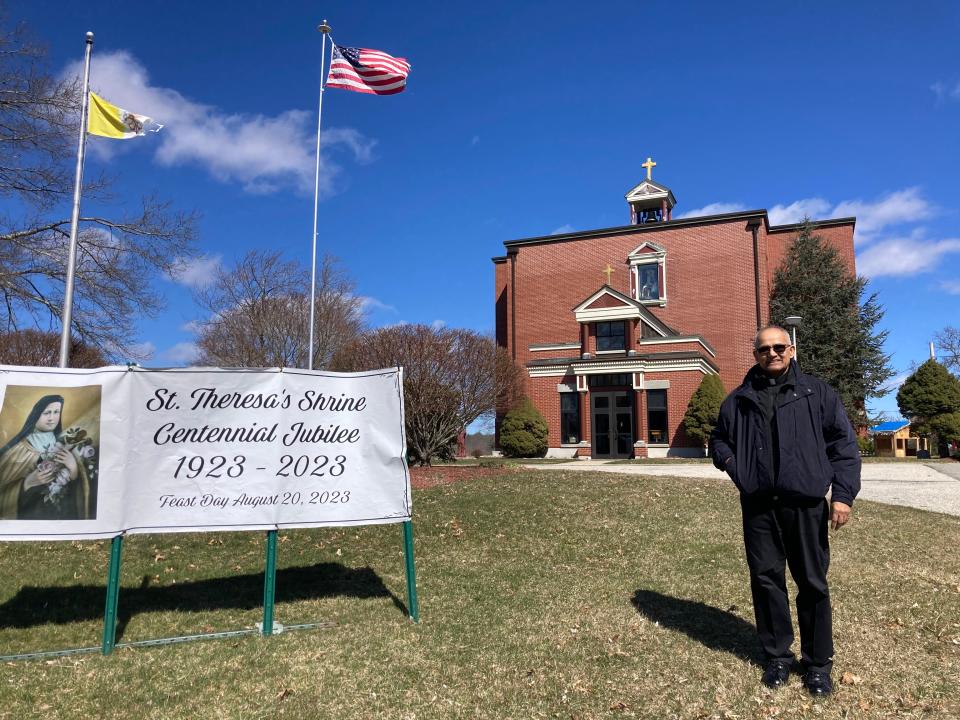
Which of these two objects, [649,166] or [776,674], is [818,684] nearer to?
[776,674]

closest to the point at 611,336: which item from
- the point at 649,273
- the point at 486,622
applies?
the point at 649,273

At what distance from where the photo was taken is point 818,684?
4.04 meters

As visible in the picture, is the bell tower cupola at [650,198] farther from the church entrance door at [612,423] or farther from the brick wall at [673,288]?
the church entrance door at [612,423]

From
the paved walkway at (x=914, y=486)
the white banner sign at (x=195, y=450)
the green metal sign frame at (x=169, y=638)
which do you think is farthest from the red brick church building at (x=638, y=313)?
the white banner sign at (x=195, y=450)

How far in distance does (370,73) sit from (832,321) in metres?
25.4

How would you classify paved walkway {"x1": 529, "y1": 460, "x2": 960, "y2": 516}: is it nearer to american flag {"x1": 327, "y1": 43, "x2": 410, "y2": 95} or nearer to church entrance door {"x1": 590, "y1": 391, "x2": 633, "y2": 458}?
church entrance door {"x1": 590, "y1": 391, "x2": 633, "y2": 458}

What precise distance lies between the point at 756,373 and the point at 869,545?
5.35 meters

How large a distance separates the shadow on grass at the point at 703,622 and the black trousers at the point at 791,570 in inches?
18.3

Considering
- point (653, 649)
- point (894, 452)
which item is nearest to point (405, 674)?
point (653, 649)

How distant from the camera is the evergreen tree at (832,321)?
3309 centimetres

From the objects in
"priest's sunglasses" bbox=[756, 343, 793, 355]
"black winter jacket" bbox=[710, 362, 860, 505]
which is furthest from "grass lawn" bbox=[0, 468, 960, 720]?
"priest's sunglasses" bbox=[756, 343, 793, 355]

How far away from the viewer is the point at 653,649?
4906 millimetres

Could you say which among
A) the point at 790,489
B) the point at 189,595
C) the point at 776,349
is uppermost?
the point at 776,349

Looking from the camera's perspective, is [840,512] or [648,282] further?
[648,282]
